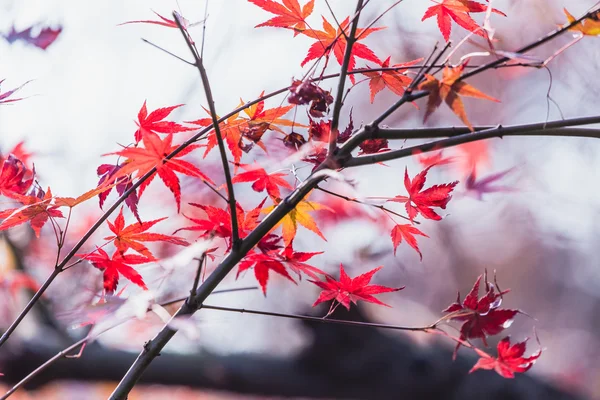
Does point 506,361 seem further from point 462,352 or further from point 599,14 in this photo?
point 462,352

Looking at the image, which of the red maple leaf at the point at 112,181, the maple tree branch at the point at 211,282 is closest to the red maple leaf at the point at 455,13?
the maple tree branch at the point at 211,282

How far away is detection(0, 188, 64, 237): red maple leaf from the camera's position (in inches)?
23.9

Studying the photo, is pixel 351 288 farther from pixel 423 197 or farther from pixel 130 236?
pixel 130 236

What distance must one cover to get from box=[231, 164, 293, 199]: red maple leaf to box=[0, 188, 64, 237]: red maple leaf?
0.24m

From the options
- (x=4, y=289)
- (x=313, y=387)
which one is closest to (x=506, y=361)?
(x=313, y=387)

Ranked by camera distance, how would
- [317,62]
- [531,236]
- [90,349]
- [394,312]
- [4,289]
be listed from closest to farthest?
[317,62] → [90,349] → [4,289] → [394,312] → [531,236]

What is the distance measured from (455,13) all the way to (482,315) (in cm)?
38

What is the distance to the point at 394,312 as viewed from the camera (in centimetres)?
270

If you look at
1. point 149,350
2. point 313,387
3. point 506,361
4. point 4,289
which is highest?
point 149,350

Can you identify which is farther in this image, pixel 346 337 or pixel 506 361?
pixel 346 337

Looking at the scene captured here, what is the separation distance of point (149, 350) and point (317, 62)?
39cm

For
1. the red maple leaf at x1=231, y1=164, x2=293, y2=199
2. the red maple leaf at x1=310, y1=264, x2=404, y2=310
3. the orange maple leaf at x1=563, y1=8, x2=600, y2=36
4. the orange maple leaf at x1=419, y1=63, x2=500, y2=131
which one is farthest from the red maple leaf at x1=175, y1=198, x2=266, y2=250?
the orange maple leaf at x1=563, y1=8, x2=600, y2=36

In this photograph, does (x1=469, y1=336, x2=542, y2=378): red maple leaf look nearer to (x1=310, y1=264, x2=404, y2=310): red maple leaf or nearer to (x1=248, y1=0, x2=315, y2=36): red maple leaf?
(x1=310, y1=264, x2=404, y2=310): red maple leaf

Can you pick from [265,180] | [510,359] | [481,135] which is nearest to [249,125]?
[265,180]
